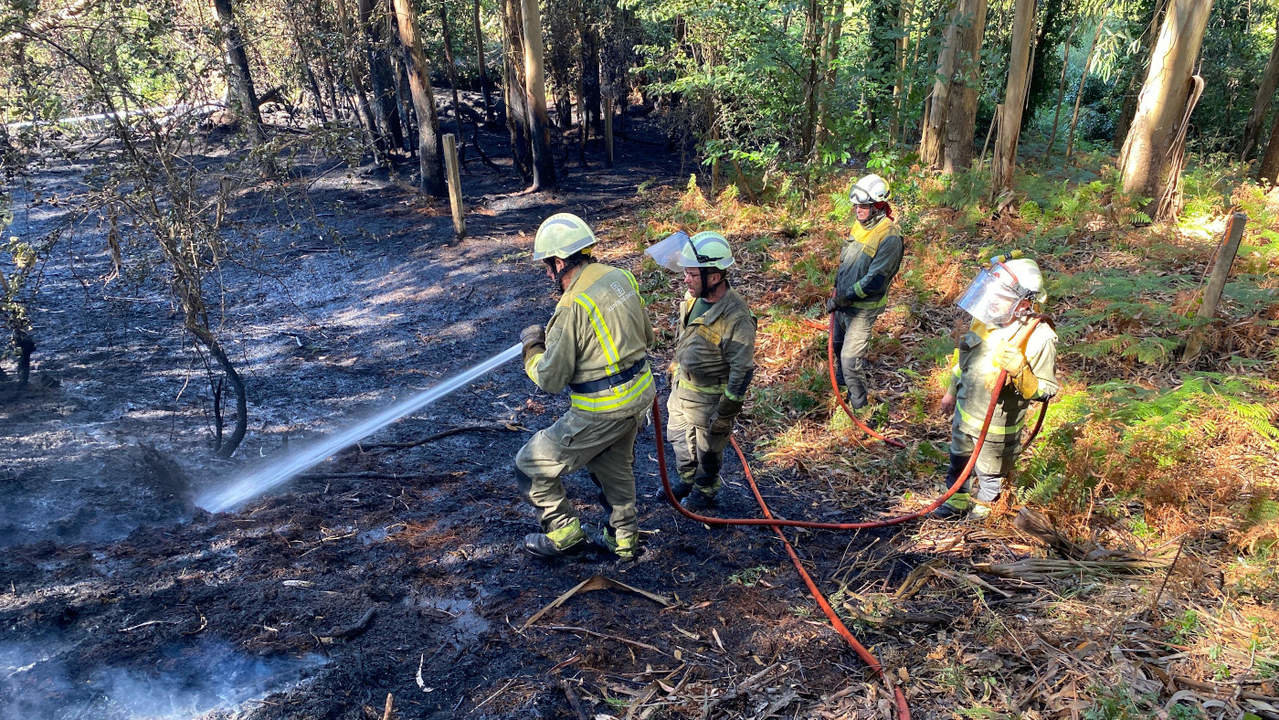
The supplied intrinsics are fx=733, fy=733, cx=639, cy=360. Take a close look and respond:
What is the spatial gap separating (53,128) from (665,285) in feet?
23.6

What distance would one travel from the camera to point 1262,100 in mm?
15344

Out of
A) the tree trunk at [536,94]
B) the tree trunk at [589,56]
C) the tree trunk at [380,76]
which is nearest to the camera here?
the tree trunk at [536,94]

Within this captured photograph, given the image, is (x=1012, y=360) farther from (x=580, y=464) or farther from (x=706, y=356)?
(x=580, y=464)

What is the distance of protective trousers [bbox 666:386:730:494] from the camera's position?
Answer: 5355 mm

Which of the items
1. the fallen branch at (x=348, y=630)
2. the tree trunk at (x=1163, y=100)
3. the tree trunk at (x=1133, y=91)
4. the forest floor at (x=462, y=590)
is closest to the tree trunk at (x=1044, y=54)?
the tree trunk at (x=1133, y=91)

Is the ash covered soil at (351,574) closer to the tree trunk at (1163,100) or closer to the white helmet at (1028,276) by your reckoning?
the white helmet at (1028,276)

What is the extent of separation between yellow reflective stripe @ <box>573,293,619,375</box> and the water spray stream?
309 cm

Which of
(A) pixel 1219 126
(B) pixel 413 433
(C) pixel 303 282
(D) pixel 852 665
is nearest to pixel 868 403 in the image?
(D) pixel 852 665

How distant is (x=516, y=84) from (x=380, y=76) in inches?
141

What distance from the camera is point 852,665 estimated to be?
3.92 m

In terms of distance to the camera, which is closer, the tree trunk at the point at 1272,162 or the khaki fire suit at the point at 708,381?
the khaki fire suit at the point at 708,381

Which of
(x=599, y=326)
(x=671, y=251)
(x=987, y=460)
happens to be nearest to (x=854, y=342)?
(x=987, y=460)

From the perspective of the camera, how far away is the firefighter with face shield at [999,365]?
4.50 metres

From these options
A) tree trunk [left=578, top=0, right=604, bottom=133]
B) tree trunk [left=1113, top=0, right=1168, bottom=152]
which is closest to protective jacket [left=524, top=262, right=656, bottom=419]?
tree trunk [left=578, top=0, right=604, bottom=133]
